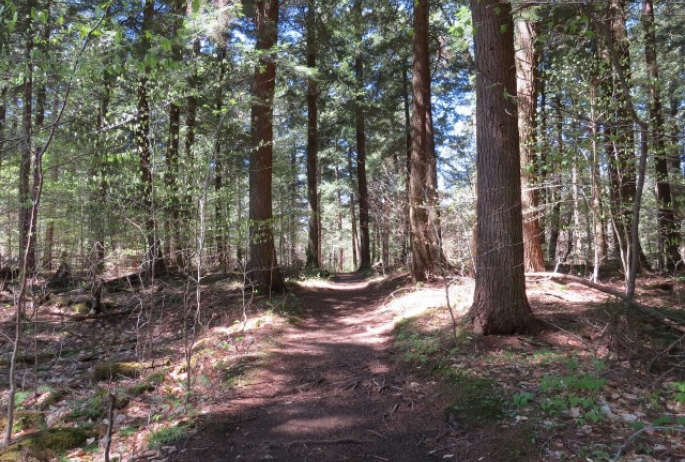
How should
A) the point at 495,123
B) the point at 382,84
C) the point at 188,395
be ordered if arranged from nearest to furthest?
the point at 188,395 < the point at 495,123 < the point at 382,84

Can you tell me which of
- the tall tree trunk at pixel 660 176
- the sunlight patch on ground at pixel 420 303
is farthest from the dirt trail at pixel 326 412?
the tall tree trunk at pixel 660 176

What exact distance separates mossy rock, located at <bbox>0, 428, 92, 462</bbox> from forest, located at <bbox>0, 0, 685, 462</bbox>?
2 centimetres

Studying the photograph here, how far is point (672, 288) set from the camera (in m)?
8.39

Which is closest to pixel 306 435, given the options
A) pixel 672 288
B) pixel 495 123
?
pixel 495 123

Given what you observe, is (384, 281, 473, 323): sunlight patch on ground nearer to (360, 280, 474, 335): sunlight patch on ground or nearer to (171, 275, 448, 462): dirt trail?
(360, 280, 474, 335): sunlight patch on ground

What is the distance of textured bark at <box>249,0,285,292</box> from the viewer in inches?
379

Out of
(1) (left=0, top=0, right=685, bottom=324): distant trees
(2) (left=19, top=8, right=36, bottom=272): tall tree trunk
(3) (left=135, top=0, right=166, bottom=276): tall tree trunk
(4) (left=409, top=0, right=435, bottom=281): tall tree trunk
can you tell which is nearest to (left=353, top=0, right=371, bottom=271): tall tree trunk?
(1) (left=0, top=0, right=685, bottom=324): distant trees

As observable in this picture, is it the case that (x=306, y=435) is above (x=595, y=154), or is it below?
below

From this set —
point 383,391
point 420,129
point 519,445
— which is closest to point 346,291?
point 420,129

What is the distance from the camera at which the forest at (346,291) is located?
3863mm

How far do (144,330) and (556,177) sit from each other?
30.4 feet

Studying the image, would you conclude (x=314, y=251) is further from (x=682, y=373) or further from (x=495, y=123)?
(x=682, y=373)

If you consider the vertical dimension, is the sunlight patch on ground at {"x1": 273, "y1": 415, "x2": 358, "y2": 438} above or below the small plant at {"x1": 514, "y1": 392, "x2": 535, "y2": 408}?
below

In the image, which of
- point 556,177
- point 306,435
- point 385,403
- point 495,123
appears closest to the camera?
point 306,435
